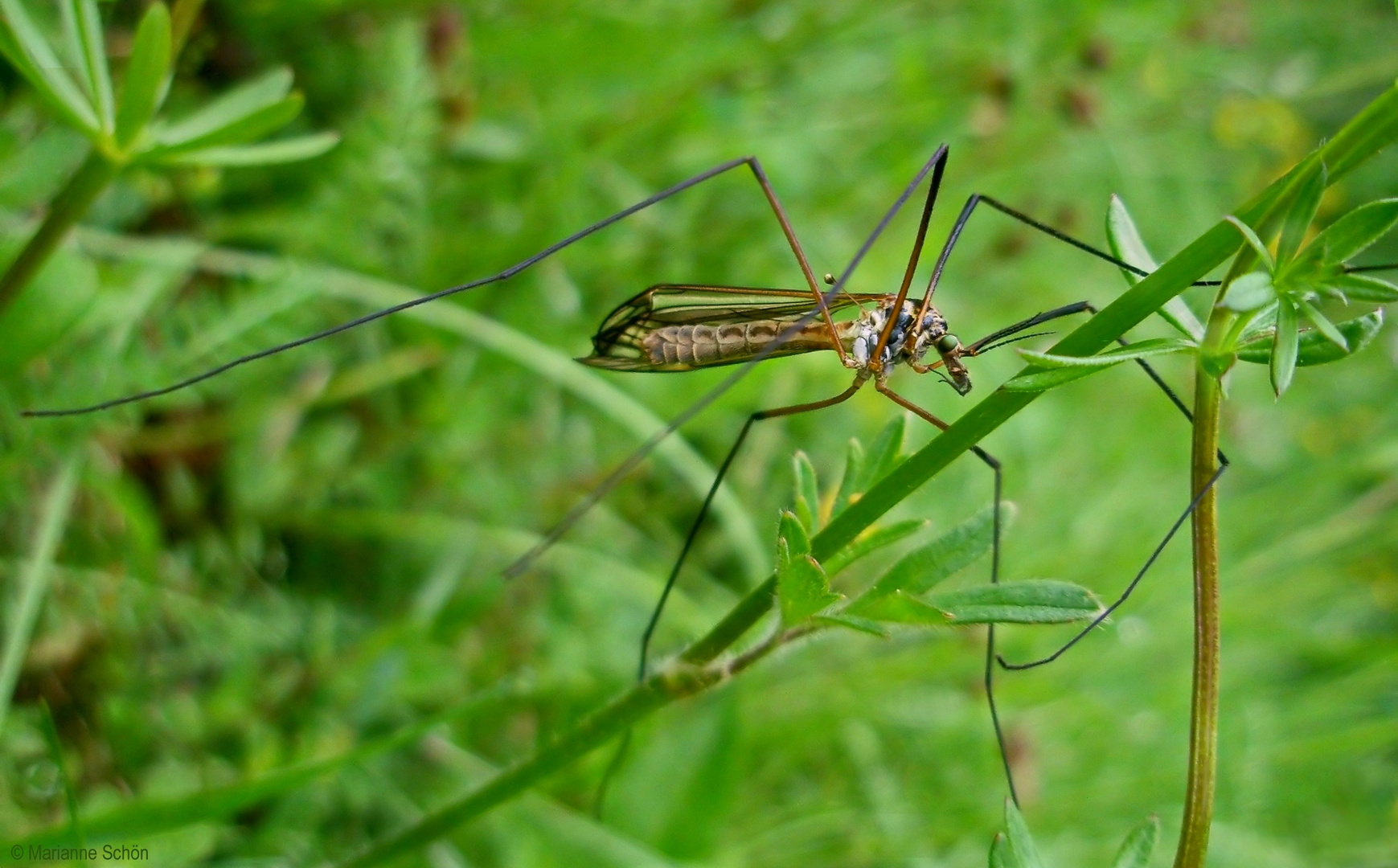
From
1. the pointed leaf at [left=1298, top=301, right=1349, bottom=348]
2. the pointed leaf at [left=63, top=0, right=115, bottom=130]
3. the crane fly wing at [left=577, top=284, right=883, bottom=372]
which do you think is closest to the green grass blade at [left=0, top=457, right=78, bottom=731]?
the pointed leaf at [left=63, top=0, right=115, bottom=130]

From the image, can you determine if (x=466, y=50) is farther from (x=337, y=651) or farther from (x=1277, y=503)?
(x=1277, y=503)

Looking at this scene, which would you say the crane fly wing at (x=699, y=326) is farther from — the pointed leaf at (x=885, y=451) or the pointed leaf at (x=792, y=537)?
the pointed leaf at (x=792, y=537)

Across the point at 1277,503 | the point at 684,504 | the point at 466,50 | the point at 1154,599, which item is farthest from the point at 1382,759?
the point at 466,50

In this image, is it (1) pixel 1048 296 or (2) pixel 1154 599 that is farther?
(1) pixel 1048 296

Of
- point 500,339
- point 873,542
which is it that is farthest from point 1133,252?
point 500,339

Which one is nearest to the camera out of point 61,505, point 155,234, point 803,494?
point 803,494

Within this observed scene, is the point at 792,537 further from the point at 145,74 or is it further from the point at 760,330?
the point at 145,74

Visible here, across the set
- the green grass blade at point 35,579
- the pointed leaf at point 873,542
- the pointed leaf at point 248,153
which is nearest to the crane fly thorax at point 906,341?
the pointed leaf at point 873,542
